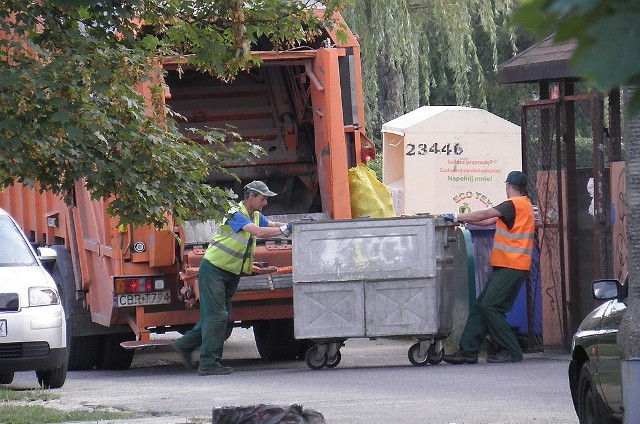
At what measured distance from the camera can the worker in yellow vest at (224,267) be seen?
987 centimetres

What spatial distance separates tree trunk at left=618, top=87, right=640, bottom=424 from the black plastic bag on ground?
138 centimetres

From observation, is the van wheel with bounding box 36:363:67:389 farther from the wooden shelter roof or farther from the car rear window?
the wooden shelter roof

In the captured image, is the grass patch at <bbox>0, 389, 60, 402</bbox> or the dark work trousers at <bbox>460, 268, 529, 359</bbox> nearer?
the grass patch at <bbox>0, 389, 60, 402</bbox>

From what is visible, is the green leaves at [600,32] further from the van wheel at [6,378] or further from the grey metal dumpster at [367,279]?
the van wheel at [6,378]

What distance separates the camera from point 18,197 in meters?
13.0

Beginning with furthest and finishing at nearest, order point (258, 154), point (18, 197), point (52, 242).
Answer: point (18, 197)
point (52, 242)
point (258, 154)

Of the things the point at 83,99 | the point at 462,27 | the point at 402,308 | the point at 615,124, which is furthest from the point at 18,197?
the point at 462,27

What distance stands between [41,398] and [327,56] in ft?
12.2

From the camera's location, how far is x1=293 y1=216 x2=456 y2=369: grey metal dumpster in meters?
9.82

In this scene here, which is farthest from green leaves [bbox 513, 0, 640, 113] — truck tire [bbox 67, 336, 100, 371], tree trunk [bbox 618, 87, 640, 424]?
truck tire [bbox 67, 336, 100, 371]

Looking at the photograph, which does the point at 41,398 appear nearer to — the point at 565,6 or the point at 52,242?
the point at 52,242

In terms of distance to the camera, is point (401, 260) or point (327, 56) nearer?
point (401, 260)

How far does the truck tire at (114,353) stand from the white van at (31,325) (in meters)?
1.80

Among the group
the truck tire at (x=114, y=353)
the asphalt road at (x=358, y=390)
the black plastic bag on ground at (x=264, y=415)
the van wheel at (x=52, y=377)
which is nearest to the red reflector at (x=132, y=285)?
the asphalt road at (x=358, y=390)
